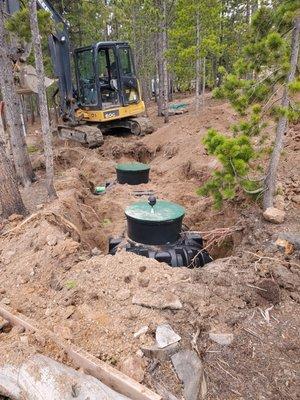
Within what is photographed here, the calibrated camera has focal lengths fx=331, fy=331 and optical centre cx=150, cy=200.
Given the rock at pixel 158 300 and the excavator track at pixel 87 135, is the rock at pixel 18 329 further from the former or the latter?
the excavator track at pixel 87 135

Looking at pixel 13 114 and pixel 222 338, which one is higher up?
pixel 13 114

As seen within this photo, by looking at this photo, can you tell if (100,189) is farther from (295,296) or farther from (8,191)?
(295,296)

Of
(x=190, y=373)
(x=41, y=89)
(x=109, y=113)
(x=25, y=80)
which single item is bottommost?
(x=190, y=373)

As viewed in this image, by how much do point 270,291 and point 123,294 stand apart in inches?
59.1

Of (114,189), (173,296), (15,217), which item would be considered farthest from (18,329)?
(114,189)

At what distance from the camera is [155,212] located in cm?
488

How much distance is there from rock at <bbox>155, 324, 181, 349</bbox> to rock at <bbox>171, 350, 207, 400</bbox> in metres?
0.11

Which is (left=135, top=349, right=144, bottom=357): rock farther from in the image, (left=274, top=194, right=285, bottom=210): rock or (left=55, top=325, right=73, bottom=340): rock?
(left=274, top=194, right=285, bottom=210): rock

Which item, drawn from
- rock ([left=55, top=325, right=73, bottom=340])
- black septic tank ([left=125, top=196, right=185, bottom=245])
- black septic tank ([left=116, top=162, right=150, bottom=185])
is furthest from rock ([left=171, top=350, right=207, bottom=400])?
black septic tank ([left=116, top=162, right=150, bottom=185])

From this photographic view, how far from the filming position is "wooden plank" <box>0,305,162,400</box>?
7.89 feet

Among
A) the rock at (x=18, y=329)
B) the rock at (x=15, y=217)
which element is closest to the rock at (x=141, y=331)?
the rock at (x=18, y=329)

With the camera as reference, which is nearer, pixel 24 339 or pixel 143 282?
pixel 24 339

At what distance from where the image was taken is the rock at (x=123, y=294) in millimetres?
3339

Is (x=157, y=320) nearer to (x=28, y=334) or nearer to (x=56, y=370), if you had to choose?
(x=56, y=370)
